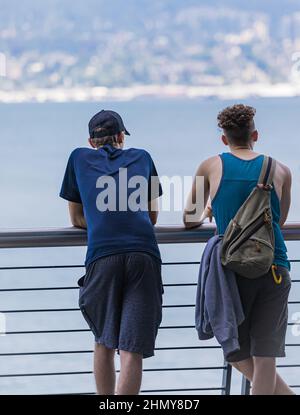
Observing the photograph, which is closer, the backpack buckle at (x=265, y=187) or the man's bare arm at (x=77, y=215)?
the backpack buckle at (x=265, y=187)

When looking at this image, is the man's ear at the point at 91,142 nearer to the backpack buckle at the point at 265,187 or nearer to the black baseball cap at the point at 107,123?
the black baseball cap at the point at 107,123

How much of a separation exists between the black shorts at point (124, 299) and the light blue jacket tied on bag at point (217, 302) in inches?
6.3

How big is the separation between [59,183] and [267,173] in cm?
580

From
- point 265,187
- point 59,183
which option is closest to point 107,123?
point 265,187

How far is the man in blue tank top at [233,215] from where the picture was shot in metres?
2.87

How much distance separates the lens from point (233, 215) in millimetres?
2893

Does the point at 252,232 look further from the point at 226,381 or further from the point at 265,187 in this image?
the point at 226,381

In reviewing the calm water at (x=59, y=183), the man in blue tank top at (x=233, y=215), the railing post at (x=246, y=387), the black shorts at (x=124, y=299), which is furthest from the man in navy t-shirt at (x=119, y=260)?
the calm water at (x=59, y=183)

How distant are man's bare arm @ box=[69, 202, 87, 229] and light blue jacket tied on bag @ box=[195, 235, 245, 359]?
498mm

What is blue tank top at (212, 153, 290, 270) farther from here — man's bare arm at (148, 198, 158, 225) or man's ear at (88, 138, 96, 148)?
man's ear at (88, 138, 96, 148)

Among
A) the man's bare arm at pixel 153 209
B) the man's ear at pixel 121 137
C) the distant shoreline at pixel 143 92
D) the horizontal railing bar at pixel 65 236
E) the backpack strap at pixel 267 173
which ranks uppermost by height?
the distant shoreline at pixel 143 92
